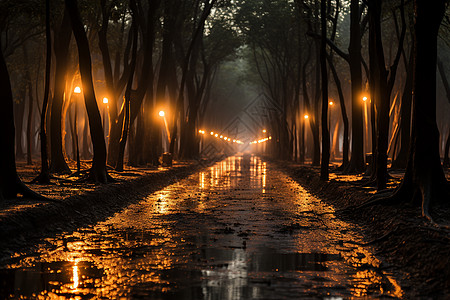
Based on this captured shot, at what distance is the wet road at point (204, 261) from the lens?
6.43 metres

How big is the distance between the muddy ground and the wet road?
12.9 inches

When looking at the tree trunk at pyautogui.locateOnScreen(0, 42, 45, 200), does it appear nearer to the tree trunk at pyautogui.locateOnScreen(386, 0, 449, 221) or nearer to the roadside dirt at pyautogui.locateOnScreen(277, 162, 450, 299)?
the roadside dirt at pyautogui.locateOnScreen(277, 162, 450, 299)

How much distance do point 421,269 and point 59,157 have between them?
20400 millimetres

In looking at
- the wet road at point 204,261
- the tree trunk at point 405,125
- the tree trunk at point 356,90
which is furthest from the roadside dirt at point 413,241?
the tree trunk at point 405,125

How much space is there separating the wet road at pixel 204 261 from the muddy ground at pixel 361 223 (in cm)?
33

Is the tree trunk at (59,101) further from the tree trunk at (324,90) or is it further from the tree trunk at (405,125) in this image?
the tree trunk at (405,125)

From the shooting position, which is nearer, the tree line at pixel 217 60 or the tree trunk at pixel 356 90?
the tree line at pixel 217 60

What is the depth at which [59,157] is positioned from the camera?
26.0 metres

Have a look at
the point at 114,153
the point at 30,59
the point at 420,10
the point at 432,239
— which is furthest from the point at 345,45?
the point at 432,239

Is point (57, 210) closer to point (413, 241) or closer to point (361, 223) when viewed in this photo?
point (361, 223)

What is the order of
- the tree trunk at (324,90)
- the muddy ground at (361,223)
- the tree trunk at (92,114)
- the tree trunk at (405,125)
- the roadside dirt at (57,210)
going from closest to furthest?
1. the muddy ground at (361,223)
2. the roadside dirt at (57,210)
3. the tree trunk at (92,114)
4. the tree trunk at (324,90)
5. the tree trunk at (405,125)

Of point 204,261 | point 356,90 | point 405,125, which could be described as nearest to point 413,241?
point 204,261

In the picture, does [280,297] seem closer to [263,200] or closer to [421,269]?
[421,269]

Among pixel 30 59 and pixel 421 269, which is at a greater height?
pixel 30 59
